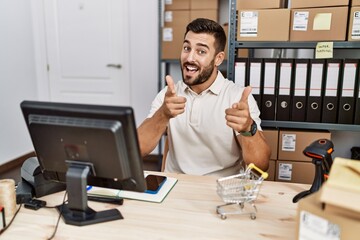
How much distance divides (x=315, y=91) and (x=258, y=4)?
0.60 meters

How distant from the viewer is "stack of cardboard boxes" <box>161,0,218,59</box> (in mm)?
2652

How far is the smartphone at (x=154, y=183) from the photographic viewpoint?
1.17m

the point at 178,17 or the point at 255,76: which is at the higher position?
the point at 178,17

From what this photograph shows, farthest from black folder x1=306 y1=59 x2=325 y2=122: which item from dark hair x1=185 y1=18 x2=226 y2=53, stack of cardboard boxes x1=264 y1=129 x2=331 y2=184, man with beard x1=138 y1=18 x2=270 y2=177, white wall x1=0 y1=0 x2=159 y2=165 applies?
white wall x1=0 y1=0 x2=159 y2=165

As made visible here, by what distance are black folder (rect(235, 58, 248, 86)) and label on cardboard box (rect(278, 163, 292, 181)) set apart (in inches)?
21.5

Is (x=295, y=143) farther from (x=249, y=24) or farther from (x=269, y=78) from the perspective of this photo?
(x=249, y=24)

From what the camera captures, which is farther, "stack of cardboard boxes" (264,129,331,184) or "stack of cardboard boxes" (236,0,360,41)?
"stack of cardboard boxes" (264,129,331,184)

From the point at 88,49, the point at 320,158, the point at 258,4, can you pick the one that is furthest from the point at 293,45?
the point at 88,49

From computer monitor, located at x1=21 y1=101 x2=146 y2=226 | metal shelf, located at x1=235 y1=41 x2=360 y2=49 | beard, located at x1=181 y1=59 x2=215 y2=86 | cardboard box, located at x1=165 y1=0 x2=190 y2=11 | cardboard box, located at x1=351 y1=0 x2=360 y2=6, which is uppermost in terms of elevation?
cardboard box, located at x1=165 y1=0 x2=190 y2=11

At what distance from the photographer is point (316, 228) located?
0.73 meters

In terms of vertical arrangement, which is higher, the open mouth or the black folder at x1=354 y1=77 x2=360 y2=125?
the open mouth

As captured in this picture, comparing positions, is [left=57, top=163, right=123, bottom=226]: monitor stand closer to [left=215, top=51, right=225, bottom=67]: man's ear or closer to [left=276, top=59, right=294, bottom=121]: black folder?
[left=215, top=51, right=225, bottom=67]: man's ear

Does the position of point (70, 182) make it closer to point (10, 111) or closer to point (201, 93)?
point (201, 93)

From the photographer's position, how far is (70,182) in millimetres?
935
